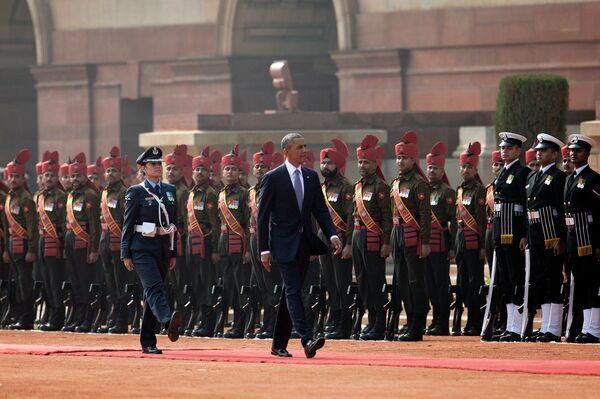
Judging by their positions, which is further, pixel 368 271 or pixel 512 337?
pixel 368 271

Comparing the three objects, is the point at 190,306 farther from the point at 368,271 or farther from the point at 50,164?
the point at 368,271

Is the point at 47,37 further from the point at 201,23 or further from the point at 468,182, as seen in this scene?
the point at 468,182

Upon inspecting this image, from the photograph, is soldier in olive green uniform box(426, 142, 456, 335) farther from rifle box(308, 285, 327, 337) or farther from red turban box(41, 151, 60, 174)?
red turban box(41, 151, 60, 174)

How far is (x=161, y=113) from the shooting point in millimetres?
36250

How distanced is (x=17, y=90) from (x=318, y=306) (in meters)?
21.4

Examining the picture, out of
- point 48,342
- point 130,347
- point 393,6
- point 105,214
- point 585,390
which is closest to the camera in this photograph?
point 585,390

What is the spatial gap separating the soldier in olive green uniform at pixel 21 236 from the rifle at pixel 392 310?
4921 millimetres

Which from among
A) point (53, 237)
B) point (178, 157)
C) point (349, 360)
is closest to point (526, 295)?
point (349, 360)

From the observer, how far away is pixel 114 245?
22734 millimetres

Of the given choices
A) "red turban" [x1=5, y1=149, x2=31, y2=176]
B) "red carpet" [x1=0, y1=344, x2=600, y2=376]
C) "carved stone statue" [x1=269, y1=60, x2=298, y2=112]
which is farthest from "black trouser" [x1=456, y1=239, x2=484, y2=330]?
"carved stone statue" [x1=269, y1=60, x2=298, y2=112]

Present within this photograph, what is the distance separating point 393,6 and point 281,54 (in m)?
3.77

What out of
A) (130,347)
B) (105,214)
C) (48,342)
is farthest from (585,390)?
(105,214)

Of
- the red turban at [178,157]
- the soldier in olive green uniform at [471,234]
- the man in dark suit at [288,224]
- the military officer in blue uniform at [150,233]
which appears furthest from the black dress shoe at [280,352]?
the red turban at [178,157]

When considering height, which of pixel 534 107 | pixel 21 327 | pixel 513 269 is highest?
pixel 534 107
